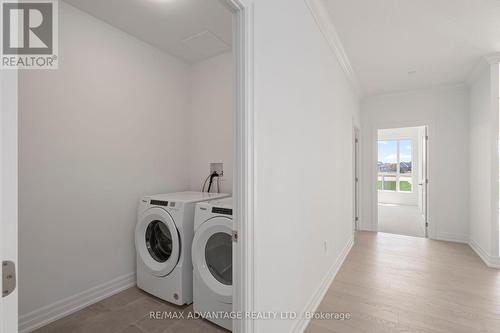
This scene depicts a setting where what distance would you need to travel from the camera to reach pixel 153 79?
2.75 m

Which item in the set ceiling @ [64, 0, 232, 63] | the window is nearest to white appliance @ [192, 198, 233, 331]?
ceiling @ [64, 0, 232, 63]

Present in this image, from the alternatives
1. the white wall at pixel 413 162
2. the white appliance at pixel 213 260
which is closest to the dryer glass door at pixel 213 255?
the white appliance at pixel 213 260

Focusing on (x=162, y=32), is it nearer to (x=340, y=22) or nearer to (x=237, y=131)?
(x=340, y=22)

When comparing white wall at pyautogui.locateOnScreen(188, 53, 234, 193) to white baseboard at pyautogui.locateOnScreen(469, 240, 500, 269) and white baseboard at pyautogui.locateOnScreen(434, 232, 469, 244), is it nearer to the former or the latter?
white baseboard at pyautogui.locateOnScreen(469, 240, 500, 269)

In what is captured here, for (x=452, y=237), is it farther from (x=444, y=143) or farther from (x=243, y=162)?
(x=243, y=162)

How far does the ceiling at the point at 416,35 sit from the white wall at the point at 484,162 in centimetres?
41

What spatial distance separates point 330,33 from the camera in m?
2.46

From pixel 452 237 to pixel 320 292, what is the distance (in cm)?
331

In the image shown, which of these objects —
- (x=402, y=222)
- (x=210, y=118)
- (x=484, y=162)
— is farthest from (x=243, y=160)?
(x=402, y=222)

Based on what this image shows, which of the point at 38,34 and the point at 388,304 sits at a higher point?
the point at 38,34

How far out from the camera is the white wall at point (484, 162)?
9.69ft

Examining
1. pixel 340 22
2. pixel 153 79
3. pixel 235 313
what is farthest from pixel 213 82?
pixel 235 313

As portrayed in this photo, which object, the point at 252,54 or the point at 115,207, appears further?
the point at 115,207

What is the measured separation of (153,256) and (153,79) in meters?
1.95
